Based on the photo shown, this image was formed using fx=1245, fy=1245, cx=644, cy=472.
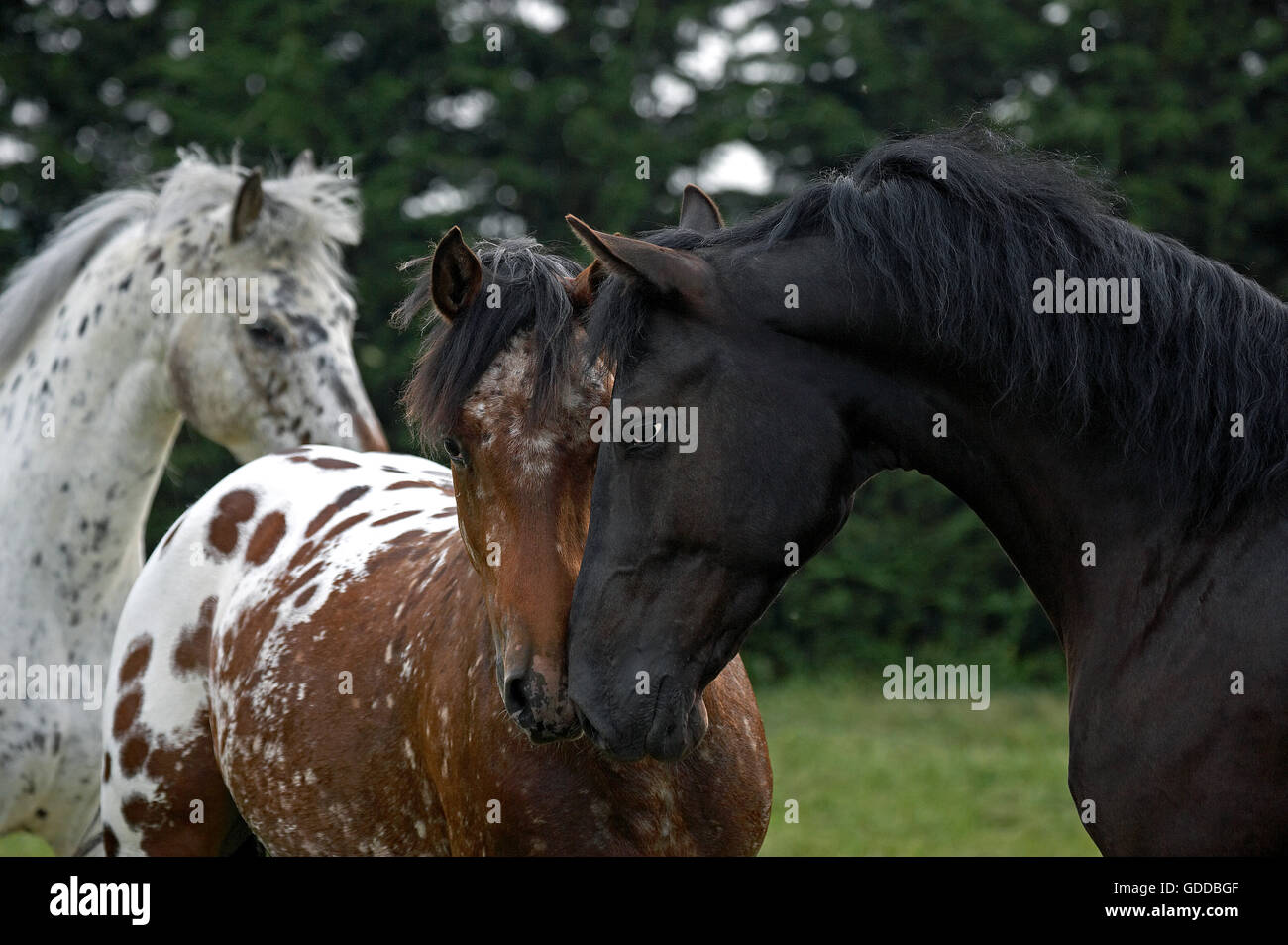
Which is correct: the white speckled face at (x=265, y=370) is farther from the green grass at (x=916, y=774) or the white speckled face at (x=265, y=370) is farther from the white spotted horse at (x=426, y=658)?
the green grass at (x=916, y=774)

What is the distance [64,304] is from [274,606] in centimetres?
183

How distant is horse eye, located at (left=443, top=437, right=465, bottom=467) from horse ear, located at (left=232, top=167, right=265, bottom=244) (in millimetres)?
2146

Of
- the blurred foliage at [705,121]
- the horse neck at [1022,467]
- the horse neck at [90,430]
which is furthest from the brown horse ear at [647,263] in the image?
the blurred foliage at [705,121]

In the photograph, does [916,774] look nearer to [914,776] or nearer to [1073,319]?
[914,776]

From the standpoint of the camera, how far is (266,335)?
14.6ft

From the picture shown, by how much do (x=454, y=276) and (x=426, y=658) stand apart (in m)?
0.90

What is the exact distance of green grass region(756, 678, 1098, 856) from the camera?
6789mm

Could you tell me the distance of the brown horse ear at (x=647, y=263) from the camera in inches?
89.9

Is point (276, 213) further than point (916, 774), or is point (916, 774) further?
point (916, 774)

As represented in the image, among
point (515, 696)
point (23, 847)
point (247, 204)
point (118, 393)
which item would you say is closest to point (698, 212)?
point (515, 696)

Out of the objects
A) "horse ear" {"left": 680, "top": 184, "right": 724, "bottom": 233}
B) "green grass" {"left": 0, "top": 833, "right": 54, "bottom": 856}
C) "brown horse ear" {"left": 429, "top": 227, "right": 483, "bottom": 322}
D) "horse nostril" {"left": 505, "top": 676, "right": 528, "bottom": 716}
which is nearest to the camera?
"horse nostril" {"left": 505, "top": 676, "right": 528, "bottom": 716}

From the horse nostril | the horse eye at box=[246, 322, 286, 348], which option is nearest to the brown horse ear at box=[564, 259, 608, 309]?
the horse nostril

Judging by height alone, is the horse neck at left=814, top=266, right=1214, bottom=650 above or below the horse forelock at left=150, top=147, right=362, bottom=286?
below

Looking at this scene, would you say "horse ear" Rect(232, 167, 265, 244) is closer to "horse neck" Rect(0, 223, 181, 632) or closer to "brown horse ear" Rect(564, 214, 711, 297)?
"horse neck" Rect(0, 223, 181, 632)
